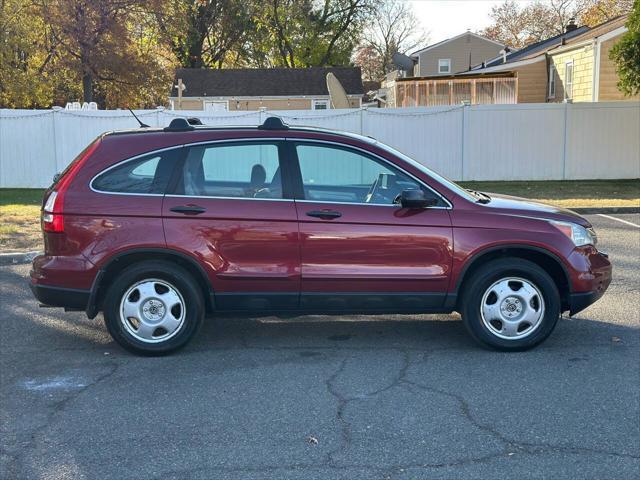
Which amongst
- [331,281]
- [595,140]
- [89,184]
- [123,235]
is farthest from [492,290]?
[595,140]

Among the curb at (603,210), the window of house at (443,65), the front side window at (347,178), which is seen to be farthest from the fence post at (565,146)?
the window of house at (443,65)

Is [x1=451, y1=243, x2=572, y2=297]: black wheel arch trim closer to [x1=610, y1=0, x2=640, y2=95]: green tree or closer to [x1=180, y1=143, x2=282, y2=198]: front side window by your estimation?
[x1=180, y1=143, x2=282, y2=198]: front side window

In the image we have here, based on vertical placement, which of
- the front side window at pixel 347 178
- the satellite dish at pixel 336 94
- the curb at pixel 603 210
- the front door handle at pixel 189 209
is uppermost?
the satellite dish at pixel 336 94

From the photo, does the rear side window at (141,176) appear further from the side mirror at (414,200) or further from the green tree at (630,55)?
the green tree at (630,55)

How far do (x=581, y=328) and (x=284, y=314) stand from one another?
2794 millimetres

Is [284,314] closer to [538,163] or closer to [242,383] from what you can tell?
Result: [242,383]

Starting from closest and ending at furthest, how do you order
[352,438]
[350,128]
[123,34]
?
[352,438]
[350,128]
[123,34]

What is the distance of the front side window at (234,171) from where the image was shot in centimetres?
546

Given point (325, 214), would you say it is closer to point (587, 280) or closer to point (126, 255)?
point (126, 255)

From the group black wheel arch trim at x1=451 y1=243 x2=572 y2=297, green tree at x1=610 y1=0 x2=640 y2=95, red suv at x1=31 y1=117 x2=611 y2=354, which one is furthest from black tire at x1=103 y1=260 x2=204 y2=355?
green tree at x1=610 y1=0 x2=640 y2=95

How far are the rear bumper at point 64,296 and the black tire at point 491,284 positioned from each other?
303 cm

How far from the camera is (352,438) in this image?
13.2ft

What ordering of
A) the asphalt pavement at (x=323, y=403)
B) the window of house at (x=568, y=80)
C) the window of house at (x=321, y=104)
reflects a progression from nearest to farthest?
the asphalt pavement at (x=323, y=403) → the window of house at (x=568, y=80) → the window of house at (x=321, y=104)

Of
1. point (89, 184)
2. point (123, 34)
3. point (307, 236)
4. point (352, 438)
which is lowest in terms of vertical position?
point (352, 438)
